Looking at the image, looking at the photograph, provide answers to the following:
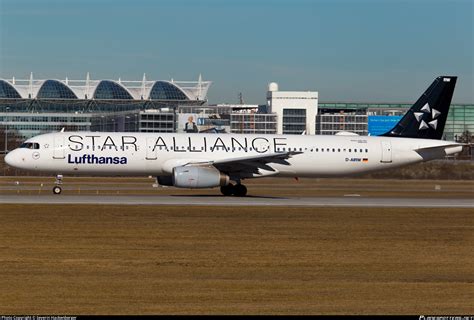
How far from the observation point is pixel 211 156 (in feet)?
163

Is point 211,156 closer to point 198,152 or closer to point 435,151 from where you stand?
point 198,152

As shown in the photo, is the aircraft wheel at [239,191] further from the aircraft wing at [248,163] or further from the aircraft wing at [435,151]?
the aircraft wing at [435,151]

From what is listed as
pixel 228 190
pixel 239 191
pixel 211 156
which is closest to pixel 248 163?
pixel 239 191

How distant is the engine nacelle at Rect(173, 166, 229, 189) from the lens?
4597 cm

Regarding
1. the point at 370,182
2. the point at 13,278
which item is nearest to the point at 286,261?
the point at 13,278

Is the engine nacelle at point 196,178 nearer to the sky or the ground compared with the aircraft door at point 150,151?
nearer to the ground

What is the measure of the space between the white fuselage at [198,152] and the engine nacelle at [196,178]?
2.46m

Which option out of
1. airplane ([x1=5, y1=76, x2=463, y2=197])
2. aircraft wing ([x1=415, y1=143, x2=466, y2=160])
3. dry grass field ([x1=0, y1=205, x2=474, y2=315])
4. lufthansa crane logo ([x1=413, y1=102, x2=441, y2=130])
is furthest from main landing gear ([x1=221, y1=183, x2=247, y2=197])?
lufthansa crane logo ([x1=413, y1=102, x2=441, y2=130])

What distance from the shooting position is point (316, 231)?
1224 inches

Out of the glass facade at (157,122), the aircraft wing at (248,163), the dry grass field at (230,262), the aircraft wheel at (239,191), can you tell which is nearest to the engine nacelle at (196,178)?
the aircraft wing at (248,163)

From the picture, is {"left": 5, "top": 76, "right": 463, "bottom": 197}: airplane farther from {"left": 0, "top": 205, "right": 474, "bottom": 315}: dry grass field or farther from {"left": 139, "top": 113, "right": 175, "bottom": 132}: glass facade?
{"left": 139, "top": 113, "right": 175, "bottom": 132}: glass facade

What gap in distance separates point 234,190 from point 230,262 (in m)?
26.2

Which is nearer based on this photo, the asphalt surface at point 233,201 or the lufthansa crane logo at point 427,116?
the asphalt surface at point 233,201

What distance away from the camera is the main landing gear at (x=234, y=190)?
49.4 meters
